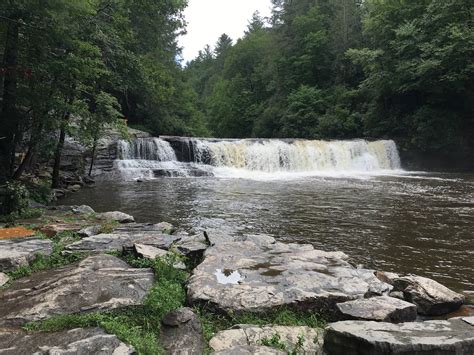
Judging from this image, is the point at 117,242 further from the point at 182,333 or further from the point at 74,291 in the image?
the point at 182,333

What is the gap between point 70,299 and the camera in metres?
3.38

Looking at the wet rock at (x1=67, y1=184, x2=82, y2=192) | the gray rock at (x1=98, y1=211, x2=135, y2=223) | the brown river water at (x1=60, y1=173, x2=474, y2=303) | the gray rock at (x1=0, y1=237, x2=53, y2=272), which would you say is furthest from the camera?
the wet rock at (x1=67, y1=184, x2=82, y2=192)

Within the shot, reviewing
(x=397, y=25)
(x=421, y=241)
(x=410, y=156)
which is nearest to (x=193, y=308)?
(x=421, y=241)

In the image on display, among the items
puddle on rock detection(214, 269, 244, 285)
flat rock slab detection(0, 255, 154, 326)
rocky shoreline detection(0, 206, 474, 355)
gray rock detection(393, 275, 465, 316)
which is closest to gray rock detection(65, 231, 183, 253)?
rocky shoreline detection(0, 206, 474, 355)

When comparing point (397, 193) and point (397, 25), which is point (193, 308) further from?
point (397, 25)

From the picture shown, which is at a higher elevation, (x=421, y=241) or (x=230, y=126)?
(x=230, y=126)

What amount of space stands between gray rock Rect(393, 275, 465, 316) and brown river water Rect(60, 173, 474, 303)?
59 centimetres

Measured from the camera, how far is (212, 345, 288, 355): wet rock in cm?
269

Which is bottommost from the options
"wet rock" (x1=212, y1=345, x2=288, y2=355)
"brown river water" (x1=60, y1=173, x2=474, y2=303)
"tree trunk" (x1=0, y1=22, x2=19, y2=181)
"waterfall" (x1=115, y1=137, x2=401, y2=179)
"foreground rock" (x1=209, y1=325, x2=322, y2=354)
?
"brown river water" (x1=60, y1=173, x2=474, y2=303)

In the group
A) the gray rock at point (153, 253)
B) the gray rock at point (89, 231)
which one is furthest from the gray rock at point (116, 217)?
the gray rock at point (153, 253)

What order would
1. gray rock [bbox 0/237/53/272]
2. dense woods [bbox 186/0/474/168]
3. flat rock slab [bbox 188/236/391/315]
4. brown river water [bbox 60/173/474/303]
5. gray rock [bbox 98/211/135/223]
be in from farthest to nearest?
dense woods [bbox 186/0/474/168], gray rock [bbox 98/211/135/223], brown river water [bbox 60/173/474/303], gray rock [bbox 0/237/53/272], flat rock slab [bbox 188/236/391/315]

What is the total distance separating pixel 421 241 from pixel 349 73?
3110cm

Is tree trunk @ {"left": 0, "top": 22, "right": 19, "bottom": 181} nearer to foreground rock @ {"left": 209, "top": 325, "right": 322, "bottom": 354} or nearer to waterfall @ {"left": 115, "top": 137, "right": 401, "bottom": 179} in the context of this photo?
foreground rock @ {"left": 209, "top": 325, "right": 322, "bottom": 354}

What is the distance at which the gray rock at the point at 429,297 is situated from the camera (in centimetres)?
382
